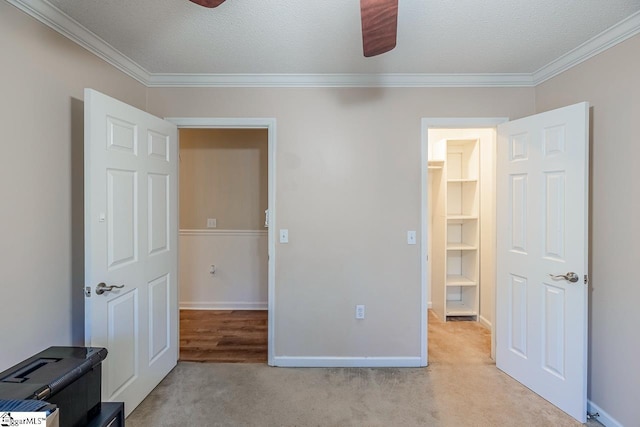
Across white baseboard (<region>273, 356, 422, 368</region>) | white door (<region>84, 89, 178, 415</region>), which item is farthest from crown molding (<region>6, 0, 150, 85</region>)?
white baseboard (<region>273, 356, 422, 368</region>)

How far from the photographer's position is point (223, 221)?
13.5 ft

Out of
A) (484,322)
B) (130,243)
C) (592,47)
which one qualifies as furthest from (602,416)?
(130,243)

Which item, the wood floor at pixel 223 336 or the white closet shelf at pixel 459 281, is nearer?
the wood floor at pixel 223 336

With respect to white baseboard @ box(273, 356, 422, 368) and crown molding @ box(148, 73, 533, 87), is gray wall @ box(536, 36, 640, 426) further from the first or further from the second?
white baseboard @ box(273, 356, 422, 368)

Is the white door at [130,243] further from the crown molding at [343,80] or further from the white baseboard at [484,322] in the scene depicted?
the white baseboard at [484,322]

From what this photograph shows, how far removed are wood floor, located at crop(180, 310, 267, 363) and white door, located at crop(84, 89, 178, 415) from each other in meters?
0.40

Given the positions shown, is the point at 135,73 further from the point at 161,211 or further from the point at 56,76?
the point at 161,211

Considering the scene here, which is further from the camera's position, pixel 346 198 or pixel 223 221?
pixel 223 221

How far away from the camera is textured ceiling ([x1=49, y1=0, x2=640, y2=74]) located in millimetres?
1692

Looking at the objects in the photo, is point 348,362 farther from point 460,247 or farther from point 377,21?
point 377,21

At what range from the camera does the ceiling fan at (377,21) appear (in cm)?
115

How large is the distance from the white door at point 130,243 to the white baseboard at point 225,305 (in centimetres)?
147

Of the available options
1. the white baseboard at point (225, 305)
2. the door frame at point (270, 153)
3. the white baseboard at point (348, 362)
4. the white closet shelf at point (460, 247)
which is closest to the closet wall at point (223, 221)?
the white baseboard at point (225, 305)

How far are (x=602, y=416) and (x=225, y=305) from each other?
3651mm
